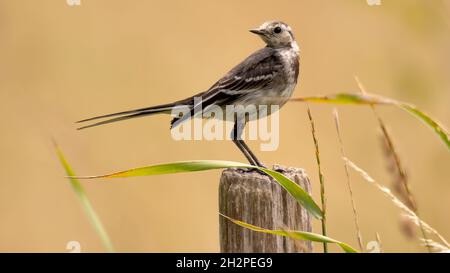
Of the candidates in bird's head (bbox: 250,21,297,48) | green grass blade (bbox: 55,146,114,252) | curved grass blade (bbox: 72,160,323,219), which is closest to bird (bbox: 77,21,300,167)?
bird's head (bbox: 250,21,297,48)

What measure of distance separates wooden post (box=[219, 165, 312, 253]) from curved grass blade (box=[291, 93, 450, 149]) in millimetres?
1108

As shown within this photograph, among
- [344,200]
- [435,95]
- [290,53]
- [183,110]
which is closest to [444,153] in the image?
[435,95]

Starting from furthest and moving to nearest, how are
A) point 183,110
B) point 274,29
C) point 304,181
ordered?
point 274,29, point 183,110, point 304,181

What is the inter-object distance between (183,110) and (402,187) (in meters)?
2.62

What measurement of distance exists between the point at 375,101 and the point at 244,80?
356 centimetres

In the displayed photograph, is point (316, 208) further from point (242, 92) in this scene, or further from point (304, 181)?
point (242, 92)

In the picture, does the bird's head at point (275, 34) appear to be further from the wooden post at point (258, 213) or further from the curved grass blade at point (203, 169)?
the curved grass blade at point (203, 169)

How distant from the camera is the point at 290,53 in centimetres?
724

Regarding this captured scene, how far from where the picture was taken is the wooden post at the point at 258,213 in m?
4.49

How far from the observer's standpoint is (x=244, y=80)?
22.7ft

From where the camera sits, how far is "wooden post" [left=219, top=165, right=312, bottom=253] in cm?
449

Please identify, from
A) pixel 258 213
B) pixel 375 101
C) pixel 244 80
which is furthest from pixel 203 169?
pixel 244 80

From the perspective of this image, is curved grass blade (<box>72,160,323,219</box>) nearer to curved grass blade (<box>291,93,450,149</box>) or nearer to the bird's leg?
curved grass blade (<box>291,93,450,149</box>)

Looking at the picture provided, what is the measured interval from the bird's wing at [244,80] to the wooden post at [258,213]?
204 cm
